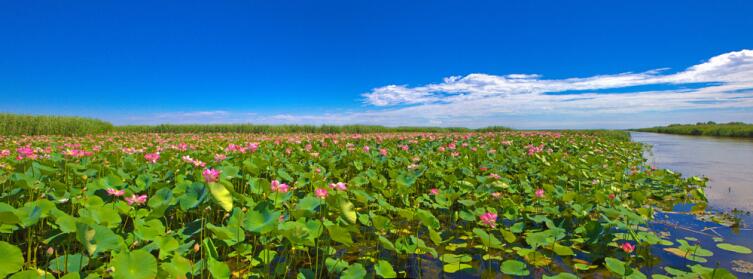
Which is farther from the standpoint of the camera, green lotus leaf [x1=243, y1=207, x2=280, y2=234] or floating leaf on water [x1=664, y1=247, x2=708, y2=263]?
floating leaf on water [x1=664, y1=247, x2=708, y2=263]

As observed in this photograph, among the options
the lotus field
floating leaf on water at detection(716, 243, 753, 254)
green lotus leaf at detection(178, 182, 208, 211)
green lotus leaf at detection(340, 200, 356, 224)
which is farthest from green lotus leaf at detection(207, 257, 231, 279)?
floating leaf on water at detection(716, 243, 753, 254)

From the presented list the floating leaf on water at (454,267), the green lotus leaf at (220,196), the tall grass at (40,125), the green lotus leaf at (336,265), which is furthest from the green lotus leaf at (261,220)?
the tall grass at (40,125)

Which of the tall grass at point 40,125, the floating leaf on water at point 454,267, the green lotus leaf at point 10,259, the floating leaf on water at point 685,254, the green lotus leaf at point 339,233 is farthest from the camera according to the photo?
the tall grass at point 40,125

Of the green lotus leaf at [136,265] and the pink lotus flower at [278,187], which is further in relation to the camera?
the pink lotus flower at [278,187]

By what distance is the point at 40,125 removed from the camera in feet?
47.9

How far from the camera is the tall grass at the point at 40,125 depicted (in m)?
14.0

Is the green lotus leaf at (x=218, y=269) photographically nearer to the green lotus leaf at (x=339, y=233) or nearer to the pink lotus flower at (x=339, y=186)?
the green lotus leaf at (x=339, y=233)

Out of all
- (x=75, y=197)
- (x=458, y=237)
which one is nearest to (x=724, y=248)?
(x=458, y=237)

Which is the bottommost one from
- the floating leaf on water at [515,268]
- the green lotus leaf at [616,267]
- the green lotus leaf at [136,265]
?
the floating leaf on water at [515,268]

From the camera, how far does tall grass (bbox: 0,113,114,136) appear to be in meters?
14.0

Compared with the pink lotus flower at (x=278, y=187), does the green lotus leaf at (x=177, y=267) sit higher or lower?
lower

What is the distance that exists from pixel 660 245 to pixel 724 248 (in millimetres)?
441

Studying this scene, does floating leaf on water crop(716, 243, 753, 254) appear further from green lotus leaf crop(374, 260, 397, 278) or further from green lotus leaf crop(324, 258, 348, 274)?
green lotus leaf crop(324, 258, 348, 274)

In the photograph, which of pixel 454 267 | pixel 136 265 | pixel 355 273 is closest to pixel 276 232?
pixel 355 273
